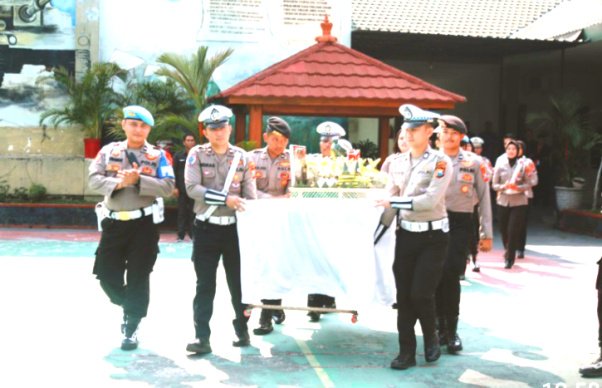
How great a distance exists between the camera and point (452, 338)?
6.30 m

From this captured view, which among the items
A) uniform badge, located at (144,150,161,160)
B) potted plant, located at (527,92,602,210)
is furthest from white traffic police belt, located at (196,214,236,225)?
potted plant, located at (527,92,602,210)

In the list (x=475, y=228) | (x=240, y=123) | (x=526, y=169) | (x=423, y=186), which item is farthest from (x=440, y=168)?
(x=240, y=123)

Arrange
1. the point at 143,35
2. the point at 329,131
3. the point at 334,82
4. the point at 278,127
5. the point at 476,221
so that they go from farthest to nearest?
the point at 143,35 → the point at 334,82 → the point at 476,221 → the point at 329,131 → the point at 278,127

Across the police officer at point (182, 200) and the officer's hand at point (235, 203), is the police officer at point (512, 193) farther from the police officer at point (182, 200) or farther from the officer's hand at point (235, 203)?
the officer's hand at point (235, 203)

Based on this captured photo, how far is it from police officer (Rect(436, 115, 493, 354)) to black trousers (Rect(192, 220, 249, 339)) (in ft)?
5.68

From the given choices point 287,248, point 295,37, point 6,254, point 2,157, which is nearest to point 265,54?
point 295,37

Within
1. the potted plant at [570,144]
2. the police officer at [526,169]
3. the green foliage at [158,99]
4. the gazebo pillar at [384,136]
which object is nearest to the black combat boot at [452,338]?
the police officer at [526,169]

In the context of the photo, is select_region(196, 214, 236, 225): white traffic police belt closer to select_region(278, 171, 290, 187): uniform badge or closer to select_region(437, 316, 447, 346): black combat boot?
select_region(278, 171, 290, 187): uniform badge

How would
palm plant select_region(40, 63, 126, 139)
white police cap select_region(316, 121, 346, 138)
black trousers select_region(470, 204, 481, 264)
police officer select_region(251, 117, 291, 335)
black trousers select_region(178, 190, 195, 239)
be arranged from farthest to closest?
palm plant select_region(40, 63, 126, 139)
black trousers select_region(178, 190, 195, 239)
white police cap select_region(316, 121, 346, 138)
black trousers select_region(470, 204, 481, 264)
police officer select_region(251, 117, 291, 335)

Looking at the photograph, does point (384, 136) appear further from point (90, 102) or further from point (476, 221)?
point (90, 102)

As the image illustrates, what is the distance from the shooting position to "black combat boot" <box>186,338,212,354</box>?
19.5 ft

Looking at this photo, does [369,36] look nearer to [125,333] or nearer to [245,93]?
[245,93]

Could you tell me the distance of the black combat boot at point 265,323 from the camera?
679 cm

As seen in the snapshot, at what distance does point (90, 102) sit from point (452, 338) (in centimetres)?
1112
